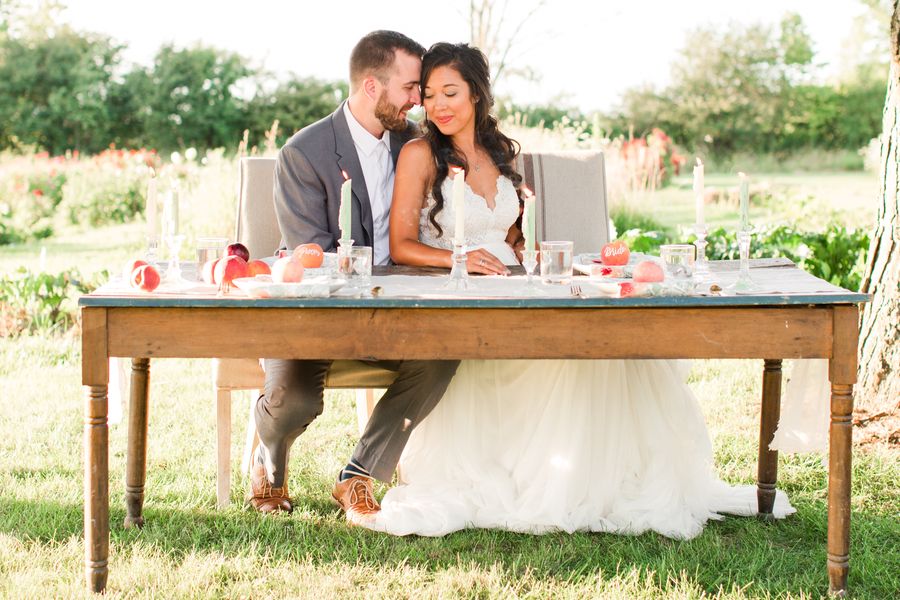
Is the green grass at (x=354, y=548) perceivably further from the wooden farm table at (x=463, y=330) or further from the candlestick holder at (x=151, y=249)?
the candlestick holder at (x=151, y=249)

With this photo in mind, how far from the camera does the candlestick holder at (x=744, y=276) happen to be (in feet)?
9.02

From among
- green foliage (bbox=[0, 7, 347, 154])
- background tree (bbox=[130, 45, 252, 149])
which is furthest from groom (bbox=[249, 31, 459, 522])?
background tree (bbox=[130, 45, 252, 149])

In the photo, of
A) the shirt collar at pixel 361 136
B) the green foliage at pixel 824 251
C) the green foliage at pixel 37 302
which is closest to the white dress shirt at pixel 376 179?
the shirt collar at pixel 361 136

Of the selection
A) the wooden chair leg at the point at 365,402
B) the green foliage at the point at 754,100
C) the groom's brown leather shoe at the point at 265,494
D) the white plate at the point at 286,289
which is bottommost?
the groom's brown leather shoe at the point at 265,494

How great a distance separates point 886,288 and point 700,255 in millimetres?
1522

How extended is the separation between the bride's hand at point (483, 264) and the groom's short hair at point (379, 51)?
0.96 meters

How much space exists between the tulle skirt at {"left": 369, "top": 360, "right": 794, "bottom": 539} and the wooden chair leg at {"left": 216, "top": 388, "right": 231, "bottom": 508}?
562mm

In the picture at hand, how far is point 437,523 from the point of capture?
3.29 m

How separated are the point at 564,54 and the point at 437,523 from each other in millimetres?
14336

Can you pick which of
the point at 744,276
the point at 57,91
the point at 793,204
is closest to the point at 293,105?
the point at 57,91

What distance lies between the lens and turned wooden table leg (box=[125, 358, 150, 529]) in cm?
338

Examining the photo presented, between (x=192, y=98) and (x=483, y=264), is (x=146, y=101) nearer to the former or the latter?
(x=192, y=98)

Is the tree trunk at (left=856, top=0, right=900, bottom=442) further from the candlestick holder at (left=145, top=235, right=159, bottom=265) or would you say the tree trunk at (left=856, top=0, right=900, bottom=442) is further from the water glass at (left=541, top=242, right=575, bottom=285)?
the candlestick holder at (left=145, top=235, right=159, bottom=265)

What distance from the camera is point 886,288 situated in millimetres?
4086
